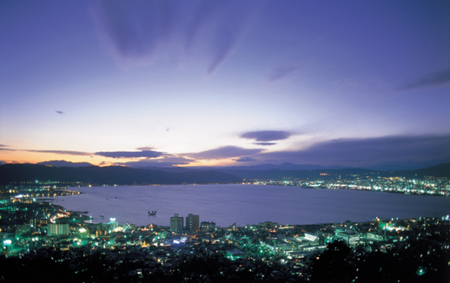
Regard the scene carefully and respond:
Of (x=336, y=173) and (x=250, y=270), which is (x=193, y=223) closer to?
(x=250, y=270)

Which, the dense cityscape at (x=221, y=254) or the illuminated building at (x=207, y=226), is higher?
the dense cityscape at (x=221, y=254)

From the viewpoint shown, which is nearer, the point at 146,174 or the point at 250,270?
the point at 250,270

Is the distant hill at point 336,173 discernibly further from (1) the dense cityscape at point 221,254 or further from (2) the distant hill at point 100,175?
(1) the dense cityscape at point 221,254

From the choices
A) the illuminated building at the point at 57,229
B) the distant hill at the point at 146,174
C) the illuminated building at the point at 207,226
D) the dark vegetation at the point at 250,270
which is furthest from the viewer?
the distant hill at the point at 146,174

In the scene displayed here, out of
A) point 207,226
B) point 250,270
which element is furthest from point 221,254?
point 207,226

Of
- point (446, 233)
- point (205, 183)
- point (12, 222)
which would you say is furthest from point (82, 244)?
point (205, 183)

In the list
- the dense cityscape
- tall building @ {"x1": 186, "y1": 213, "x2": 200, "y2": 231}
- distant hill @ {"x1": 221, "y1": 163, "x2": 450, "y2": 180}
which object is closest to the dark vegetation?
the dense cityscape

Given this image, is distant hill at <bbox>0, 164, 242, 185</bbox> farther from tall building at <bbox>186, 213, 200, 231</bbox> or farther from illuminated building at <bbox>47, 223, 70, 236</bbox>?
tall building at <bbox>186, 213, 200, 231</bbox>

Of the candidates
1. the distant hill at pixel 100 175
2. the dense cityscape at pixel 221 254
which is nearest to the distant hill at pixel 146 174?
the distant hill at pixel 100 175
